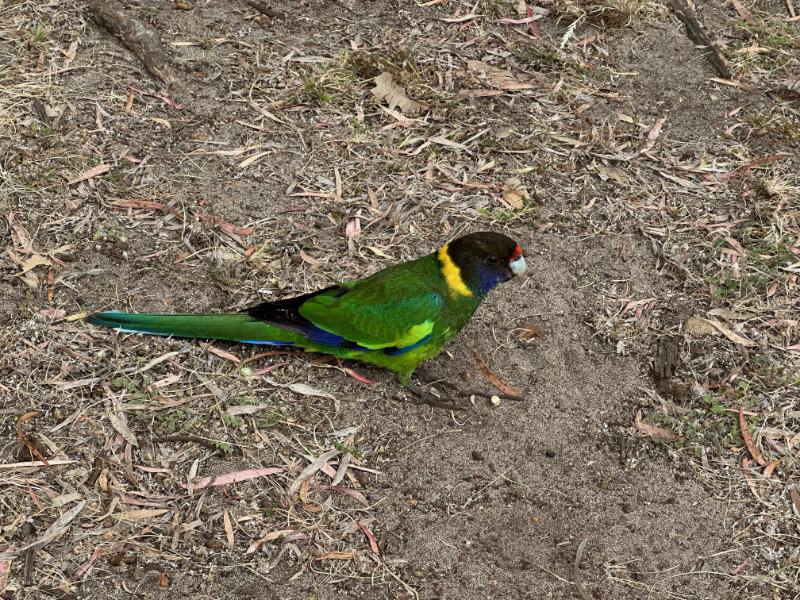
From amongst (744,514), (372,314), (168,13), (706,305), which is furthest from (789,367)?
(168,13)

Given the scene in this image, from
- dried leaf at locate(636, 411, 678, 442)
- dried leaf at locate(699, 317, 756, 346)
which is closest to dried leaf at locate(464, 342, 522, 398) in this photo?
dried leaf at locate(636, 411, 678, 442)

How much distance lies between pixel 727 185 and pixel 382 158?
2.34 metres

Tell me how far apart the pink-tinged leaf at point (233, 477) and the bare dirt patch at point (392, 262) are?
0.02 metres

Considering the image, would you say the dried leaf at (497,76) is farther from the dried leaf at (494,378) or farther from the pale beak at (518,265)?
the dried leaf at (494,378)

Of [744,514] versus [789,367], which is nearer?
[744,514]

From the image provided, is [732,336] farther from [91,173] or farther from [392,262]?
[91,173]

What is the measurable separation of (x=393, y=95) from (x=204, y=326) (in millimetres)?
2380

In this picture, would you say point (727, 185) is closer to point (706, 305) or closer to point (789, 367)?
point (706, 305)

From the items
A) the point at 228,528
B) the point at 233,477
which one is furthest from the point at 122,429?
the point at 228,528

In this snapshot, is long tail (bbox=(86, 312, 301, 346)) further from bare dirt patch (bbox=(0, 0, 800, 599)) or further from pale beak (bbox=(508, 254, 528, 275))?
pale beak (bbox=(508, 254, 528, 275))

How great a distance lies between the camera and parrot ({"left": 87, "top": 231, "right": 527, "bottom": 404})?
12.2 feet

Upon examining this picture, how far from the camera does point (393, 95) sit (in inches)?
209

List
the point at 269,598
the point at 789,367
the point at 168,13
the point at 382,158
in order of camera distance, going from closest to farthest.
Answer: the point at 269,598, the point at 789,367, the point at 382,158, the point at 168,13

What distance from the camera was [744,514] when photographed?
3646 mm
